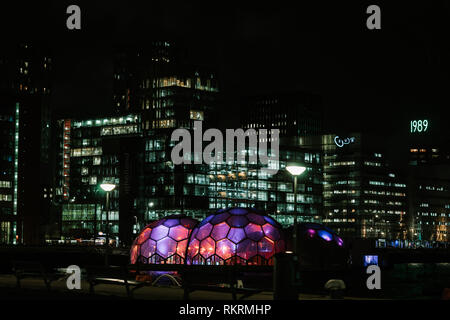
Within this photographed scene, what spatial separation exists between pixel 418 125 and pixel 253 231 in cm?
1387

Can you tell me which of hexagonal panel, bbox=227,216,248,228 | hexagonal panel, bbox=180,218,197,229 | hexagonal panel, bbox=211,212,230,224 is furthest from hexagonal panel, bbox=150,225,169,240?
hexagonal panel, bbox=227,216,248,228

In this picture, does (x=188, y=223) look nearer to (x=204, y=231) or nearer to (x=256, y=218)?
(x=204, y=231)

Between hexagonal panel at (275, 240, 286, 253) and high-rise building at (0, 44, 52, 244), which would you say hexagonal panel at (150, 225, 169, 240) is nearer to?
hexagonal panel at (275, 240, 286, 253)

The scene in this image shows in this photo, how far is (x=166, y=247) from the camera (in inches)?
1635

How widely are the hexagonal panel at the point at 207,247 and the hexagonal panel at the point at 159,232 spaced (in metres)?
3.15

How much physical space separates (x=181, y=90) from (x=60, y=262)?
11878cm

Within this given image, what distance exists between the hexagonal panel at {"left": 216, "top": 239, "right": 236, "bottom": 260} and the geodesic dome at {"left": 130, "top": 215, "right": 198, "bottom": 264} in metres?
2.53

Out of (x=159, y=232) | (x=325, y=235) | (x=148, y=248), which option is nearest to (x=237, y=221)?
(x=159, y=232)

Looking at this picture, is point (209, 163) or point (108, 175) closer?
point (209, 163)

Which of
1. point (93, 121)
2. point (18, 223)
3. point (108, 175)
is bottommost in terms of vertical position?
point (18, 223)

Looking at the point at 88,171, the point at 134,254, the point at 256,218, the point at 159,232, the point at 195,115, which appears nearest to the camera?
the point at 256,218
